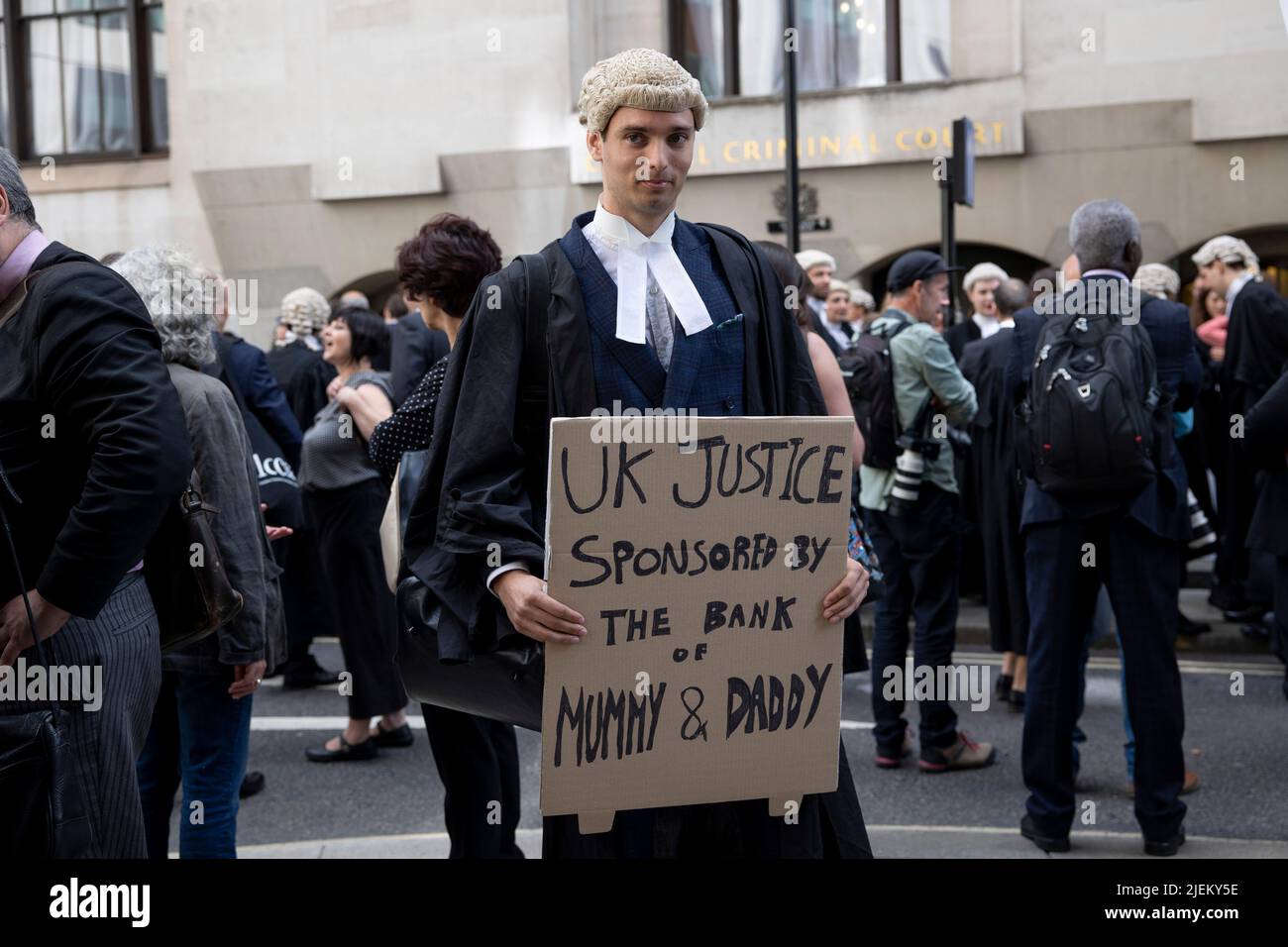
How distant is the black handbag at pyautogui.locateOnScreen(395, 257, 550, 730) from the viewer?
263 centimetres

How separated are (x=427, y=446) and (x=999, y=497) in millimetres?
3657

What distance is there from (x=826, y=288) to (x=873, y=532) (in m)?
2.93

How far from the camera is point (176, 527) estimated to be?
10.1 ft

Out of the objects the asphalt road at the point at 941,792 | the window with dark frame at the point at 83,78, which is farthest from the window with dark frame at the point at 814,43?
the asphalt road at the point at 941,792

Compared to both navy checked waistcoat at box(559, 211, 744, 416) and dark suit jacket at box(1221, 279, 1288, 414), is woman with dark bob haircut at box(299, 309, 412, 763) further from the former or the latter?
dark suit jacket at box(1221, 279, 1288, 414)

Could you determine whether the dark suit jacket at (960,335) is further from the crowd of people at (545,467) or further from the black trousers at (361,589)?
the black trousers at (361,589)

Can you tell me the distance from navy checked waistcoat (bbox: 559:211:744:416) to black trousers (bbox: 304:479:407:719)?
12.5 feet

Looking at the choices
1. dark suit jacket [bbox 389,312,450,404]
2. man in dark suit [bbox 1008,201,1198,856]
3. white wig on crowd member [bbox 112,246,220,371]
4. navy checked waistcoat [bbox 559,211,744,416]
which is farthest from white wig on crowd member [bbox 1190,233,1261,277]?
navy checked waistcoat [bbox 559,211,744,416]
